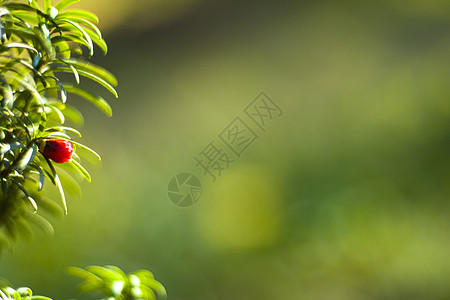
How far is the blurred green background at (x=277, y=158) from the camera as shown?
1.48m

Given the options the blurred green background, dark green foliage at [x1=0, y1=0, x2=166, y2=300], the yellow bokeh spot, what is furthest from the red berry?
the yellow bokeh spot

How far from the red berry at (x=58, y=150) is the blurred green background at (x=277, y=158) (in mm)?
987

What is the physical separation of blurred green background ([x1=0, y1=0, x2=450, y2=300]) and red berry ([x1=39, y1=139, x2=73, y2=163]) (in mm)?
987

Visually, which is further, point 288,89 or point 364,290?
point 288,89

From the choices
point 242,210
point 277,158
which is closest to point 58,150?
point 242,210

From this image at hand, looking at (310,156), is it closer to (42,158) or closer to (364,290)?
(364,290)

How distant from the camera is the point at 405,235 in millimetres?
1530

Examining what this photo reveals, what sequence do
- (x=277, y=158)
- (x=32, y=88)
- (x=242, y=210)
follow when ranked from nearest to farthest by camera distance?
(x=32, y=88), (x=242, y=210), (x=277, y=158)

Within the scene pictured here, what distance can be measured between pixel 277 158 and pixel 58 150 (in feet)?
4.73

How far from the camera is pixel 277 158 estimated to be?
5.72 feet

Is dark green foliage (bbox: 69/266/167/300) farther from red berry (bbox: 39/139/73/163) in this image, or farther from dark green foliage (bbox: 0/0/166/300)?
red berry (bbox: 39/139/73/163)

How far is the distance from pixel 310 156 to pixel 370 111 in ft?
0.98

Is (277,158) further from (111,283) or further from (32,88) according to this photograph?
(32,88)

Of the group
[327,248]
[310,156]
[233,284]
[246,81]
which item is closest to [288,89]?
[246,81]
